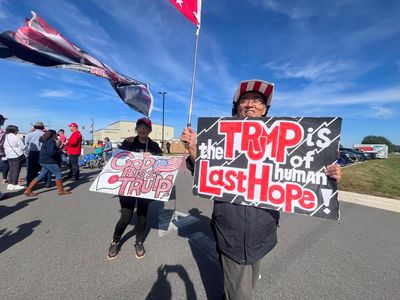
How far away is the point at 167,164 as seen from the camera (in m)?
3.05

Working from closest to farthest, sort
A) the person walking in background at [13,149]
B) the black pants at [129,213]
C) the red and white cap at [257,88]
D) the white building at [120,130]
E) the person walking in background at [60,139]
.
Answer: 1. the red and white cap at [257,88]
2. the black pants at [129,213]
3. the person walking in background at [13,149]
4. the person walking in background at [60,139]
5. the white building at [120,130]

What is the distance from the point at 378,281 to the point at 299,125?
102 inches

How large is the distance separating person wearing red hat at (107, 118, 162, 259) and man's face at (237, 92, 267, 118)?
164 cm

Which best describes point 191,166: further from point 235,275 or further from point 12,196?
point 12,196

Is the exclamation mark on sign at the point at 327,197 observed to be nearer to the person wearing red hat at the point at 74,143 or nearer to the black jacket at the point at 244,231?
the black jacket at the point at 244,231

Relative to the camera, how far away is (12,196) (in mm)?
6277

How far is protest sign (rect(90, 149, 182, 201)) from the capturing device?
2.80m

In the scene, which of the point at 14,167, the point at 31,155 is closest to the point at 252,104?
the point at 31,155

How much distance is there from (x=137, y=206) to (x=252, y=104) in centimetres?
221

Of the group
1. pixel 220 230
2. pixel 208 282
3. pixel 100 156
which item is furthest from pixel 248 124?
pixel 100 156

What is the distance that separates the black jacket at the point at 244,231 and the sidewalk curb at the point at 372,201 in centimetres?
676

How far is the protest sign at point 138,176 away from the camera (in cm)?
280

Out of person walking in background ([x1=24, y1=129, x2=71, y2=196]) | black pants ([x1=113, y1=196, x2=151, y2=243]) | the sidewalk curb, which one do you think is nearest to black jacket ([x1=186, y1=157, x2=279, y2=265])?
black pants ([x1=113, y1=196, x2=151, y2=243])

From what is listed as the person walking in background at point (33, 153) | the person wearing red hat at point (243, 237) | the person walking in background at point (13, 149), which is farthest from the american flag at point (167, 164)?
the person walking in background at point (13, 149)
